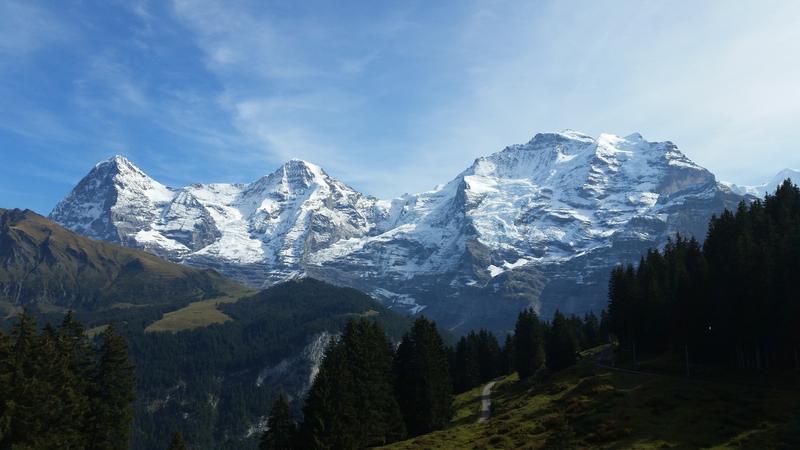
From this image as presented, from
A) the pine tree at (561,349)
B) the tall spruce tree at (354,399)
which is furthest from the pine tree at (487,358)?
the tall spruce tree at (354,399)

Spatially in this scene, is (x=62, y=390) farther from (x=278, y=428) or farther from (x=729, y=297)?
(x=729, y=297)

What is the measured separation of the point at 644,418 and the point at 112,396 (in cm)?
5356

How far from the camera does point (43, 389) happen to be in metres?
51.3

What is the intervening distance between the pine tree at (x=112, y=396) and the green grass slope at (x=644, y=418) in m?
29.9

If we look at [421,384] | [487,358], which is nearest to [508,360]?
[487,358]

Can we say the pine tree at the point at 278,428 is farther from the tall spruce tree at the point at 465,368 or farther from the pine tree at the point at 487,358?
the pine tree at the point at 487,358

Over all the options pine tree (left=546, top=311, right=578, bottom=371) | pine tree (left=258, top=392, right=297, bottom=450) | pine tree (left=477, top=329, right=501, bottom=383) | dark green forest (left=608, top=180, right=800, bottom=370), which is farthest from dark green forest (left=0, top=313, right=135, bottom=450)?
pine tree (left=477, top=329, right=501, bottom=383)

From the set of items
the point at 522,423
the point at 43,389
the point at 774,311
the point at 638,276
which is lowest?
the point at 522,423

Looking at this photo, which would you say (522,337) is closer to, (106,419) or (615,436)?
(615,436)

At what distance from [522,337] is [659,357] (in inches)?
1421

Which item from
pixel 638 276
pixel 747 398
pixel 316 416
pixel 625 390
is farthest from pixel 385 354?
pixel 638 276

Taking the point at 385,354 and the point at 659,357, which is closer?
the point at 385,354

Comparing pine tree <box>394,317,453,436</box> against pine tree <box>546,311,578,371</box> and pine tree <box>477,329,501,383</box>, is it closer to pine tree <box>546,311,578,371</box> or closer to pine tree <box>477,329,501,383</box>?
pine tree <box>546,311,578,371</box>

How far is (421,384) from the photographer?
87.8 meters
